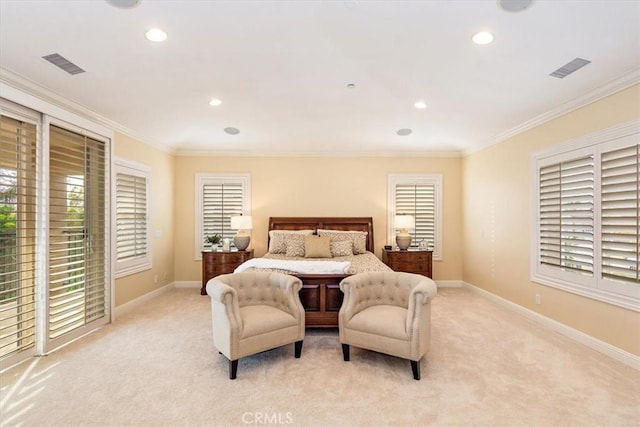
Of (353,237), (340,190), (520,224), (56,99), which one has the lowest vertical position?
(353,237)

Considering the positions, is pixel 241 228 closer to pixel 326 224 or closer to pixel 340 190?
pixel 326 224

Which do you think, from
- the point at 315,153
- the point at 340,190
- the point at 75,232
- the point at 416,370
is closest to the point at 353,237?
the point at 340,190

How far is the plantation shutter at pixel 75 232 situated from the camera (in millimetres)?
3498

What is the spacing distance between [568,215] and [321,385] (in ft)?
10.8

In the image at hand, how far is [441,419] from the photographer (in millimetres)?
2301

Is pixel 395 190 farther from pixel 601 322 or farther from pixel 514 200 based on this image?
pixel 601 322

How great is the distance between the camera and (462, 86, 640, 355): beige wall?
3.27 m

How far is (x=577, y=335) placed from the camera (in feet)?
12.1

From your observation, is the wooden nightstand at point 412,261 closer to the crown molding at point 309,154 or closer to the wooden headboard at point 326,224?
the wooden headboard at point 326,224

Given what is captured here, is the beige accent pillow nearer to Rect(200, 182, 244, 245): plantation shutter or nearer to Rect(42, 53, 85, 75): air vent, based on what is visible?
Rect(200, 182, 244, 245): plantation shutter

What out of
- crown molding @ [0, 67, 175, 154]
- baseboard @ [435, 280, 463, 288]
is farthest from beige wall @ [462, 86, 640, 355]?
crown molding @ [0, 67, 175, 154]

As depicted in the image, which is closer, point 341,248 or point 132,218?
point 132,218

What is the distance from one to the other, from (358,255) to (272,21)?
12.3 ft

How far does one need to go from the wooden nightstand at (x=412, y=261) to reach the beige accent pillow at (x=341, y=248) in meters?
0.83
